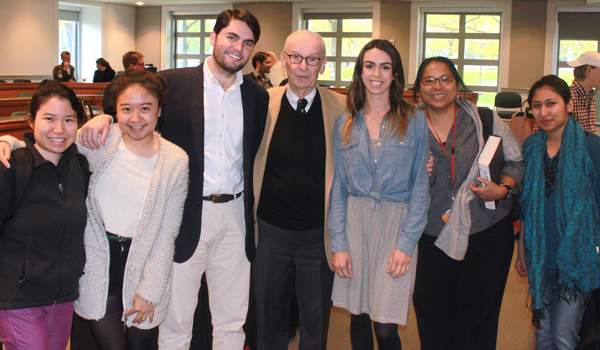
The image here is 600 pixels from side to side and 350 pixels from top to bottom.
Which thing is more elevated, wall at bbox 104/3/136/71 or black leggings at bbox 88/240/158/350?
wall at bbox 104/3/136/71

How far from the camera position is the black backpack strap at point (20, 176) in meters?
1.54

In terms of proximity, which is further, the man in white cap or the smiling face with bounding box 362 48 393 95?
the man in white cap

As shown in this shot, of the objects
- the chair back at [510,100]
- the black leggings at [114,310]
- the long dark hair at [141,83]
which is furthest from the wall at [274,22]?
the black leggings at [114,310]

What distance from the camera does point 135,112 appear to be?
1.76 m

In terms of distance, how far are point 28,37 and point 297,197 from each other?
44.0 feet

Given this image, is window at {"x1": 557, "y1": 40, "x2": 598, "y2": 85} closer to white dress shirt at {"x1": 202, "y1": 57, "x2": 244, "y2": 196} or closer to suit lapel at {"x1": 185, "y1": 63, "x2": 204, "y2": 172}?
white dress shirt at {"x1": 202, "y1": 57, "x2": 244, "y2": 196}

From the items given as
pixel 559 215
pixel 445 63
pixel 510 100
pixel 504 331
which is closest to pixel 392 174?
pixel 445 63

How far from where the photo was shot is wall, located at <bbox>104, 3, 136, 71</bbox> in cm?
1434

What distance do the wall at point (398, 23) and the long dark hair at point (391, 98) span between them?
10991 millimetres

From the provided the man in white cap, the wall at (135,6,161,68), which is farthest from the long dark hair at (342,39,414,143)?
the wall at (135,6,161,68)

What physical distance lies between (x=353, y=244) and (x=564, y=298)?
3.23 feet

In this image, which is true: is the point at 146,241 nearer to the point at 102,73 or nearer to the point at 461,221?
the point at 461,221

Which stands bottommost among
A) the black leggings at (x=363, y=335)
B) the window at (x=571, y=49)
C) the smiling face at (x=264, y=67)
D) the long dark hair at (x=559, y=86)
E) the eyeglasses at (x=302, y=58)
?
the black leggings at (x=363, y=335)

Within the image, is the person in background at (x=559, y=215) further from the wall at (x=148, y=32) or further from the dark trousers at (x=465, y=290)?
the wall at (x=148, y=32)
